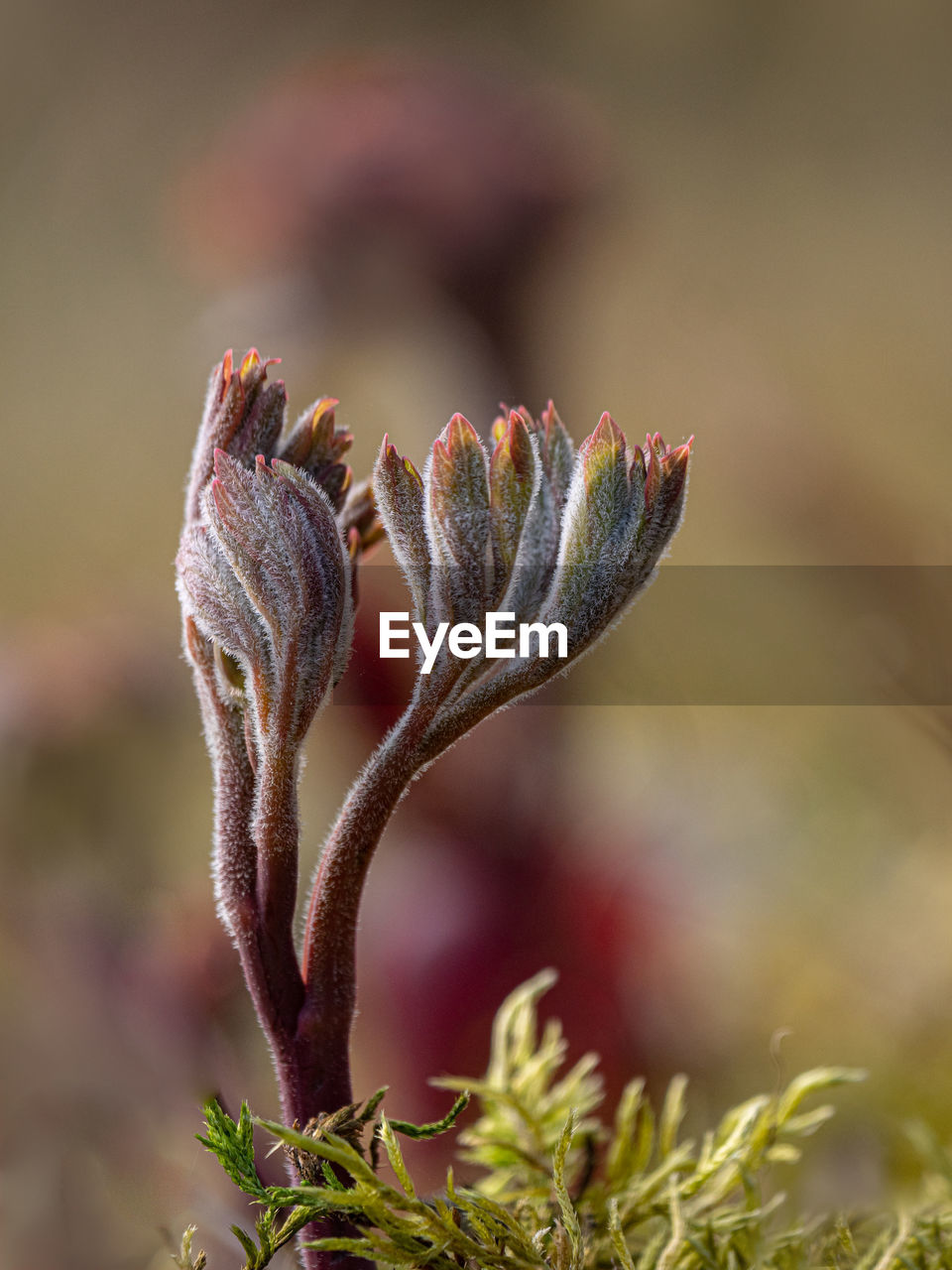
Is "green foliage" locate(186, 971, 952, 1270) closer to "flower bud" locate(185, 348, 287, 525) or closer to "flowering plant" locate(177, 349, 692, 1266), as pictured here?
"flowering plant" locate(177, 349, 692, 1266)

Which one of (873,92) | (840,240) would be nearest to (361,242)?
(840,240)

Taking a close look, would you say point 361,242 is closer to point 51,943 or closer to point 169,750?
point 169,750

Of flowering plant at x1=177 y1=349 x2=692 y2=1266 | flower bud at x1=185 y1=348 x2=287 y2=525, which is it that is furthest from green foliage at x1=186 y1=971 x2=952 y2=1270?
flower bud at x1=185 y1=348 x2=287 y2=525

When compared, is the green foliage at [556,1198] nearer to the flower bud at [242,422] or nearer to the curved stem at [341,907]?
the curved stem at [341,907]

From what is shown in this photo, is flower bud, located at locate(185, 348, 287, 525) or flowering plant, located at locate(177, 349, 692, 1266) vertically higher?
flower bud, located at locate(185, 348, 287, 525)

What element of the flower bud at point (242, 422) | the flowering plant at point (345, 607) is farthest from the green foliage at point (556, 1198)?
the flower bud at point (242, 422)

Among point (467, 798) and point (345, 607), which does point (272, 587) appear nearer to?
point (345, 607)

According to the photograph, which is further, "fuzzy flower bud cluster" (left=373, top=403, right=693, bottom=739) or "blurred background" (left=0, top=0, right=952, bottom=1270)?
"blurred background" (left=0, top=0, right=952, bottom=1270)
